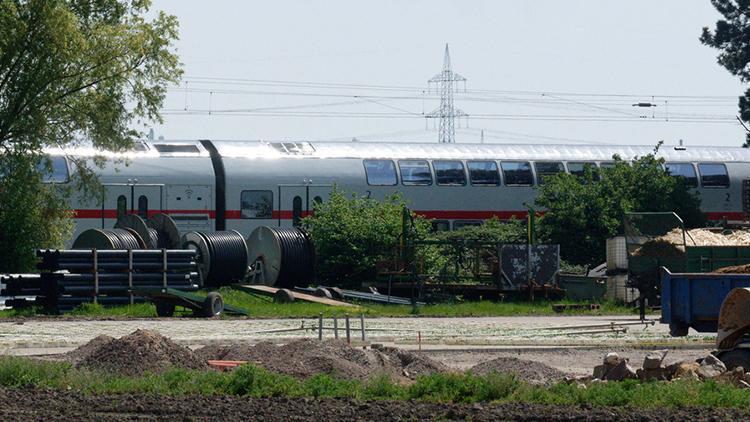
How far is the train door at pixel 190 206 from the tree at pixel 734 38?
88.3 ft

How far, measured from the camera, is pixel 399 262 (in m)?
42.3

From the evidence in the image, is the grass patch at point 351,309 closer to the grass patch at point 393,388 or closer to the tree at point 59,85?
the tree at point 59,85

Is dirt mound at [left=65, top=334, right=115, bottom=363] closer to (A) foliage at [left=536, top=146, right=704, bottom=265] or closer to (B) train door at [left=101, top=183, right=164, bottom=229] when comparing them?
(B) train door at [left=101, top=183, right=164, bottom=229]

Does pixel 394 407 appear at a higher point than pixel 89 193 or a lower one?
lower

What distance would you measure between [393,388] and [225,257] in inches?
1033

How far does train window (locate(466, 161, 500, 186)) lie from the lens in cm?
5062

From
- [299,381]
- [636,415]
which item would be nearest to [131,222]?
[299,381]

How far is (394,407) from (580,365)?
26.8ft

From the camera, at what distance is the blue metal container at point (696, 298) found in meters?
21.7

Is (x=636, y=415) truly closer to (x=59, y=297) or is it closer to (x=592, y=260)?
(x=59, y=297)

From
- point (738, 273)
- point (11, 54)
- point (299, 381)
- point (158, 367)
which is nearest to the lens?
point (299, 381)

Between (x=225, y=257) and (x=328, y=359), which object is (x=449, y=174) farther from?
(x=328, y=359)

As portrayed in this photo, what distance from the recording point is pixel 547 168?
52.3m

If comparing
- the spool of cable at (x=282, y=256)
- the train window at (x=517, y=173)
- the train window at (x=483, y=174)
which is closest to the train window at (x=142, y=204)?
the spool of cable at (x=282, y=256)
